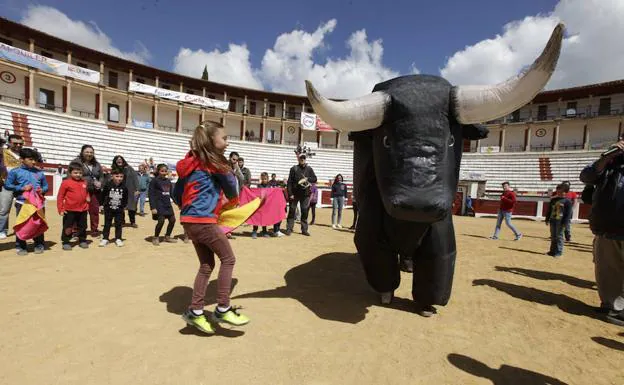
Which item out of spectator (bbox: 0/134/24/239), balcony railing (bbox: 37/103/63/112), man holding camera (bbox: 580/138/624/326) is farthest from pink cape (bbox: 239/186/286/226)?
balcony railing (bbox: 37/103/63/112)

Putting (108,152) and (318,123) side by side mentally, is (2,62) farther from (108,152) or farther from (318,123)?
(318,123)

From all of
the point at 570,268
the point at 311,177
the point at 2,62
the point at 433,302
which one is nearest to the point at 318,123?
the point at 2,62

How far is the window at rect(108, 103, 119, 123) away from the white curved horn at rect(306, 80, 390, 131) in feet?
104

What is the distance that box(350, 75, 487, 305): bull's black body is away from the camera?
7.21 ft

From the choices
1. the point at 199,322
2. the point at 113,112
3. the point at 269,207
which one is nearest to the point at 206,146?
the point at 199,322

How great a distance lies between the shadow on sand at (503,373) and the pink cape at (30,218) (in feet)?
18.1

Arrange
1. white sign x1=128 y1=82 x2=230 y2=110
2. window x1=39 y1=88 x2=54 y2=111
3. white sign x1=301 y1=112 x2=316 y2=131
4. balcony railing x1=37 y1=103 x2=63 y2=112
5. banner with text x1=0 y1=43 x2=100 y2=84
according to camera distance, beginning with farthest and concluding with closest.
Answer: white sign x1=301 y1=112 x2=316 y2=131, white sign x1=128 y1=82 x2=230 y2=110, window x1=39 y1=88 x2=54 y2=111, balcony railing x1=37 y1=103 x2=63 y2=112, banner with text x1=0 y1=43 x2=100 y2=84

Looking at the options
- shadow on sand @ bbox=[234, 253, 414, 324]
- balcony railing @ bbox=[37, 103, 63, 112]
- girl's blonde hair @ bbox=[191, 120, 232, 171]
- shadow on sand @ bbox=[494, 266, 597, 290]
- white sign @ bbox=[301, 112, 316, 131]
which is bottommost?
shadow on sand @ bbox=[234, 253, 414, 324]

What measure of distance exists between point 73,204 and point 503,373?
229 inches

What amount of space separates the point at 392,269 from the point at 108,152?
23549 millimetres

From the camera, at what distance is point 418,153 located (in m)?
2.25

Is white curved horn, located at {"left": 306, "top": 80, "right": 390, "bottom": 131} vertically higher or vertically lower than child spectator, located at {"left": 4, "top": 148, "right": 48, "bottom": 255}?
higher

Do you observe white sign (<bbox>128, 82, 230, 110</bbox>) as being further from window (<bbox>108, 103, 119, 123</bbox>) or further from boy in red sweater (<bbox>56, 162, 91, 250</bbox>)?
boy in red sweater (<bbox>56, 162, 91, 250</bbox>)

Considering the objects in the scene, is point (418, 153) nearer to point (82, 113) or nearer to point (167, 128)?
point (82, 113)
